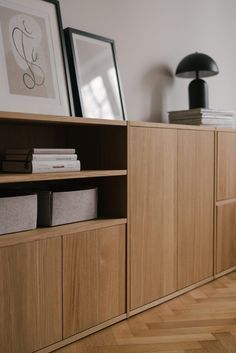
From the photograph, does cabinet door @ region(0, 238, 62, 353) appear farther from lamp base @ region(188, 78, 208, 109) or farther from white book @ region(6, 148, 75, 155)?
lamp base @ region(188, 78, 208, 109)

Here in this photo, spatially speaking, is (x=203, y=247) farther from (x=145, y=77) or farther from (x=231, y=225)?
(x=145, y=77)

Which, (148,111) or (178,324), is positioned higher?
(148,111)

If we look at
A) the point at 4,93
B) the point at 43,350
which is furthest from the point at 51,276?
the point at 4,93

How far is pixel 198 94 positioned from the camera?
9.43 feet

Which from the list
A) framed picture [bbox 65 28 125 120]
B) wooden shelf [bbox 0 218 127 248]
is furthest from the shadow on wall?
wooden shelf [bbox 0 218 127 248]

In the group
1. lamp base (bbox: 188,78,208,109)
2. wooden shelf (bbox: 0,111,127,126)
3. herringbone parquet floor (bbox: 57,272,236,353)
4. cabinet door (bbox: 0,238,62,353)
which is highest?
lamp base (bbox: 188,78,208,109)

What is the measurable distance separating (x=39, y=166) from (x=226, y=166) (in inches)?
59.4

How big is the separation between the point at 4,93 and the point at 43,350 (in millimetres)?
1136

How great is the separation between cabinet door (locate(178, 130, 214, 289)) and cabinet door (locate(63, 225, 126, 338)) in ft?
1.70

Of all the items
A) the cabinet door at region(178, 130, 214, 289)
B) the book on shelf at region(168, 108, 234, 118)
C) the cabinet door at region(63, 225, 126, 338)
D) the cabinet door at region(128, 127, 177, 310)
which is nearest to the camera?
the cabinet door at region(63, 225, 126, 338)

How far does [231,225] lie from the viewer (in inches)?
116

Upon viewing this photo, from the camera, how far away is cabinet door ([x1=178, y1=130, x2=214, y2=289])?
2.49 metres

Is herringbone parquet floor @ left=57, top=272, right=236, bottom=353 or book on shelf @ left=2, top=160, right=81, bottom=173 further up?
book on shelf @ left=2, top=160, right=81, bottom=173

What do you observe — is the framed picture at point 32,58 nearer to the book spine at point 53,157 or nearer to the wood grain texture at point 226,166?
the book spine at point 53,157
